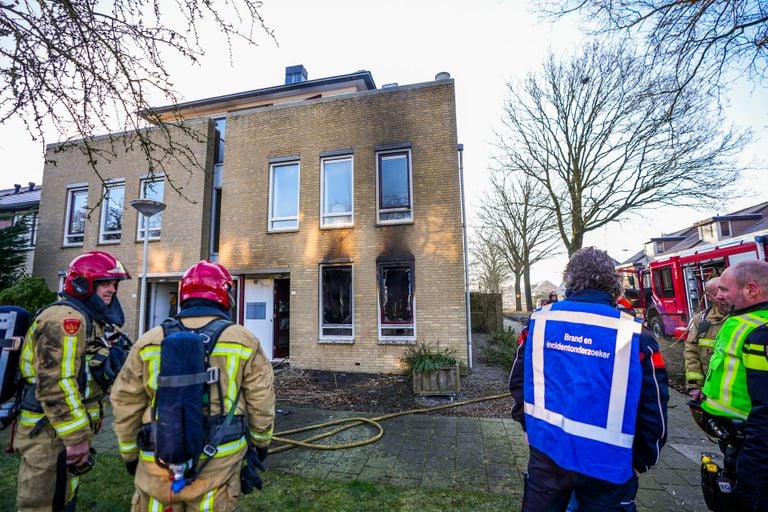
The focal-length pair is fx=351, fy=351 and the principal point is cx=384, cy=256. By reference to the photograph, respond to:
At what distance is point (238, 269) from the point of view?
9.97m

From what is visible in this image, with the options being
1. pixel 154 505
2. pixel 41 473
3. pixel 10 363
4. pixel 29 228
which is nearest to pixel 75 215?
pixel 29 228

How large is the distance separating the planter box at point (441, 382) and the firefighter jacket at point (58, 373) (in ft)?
16.9

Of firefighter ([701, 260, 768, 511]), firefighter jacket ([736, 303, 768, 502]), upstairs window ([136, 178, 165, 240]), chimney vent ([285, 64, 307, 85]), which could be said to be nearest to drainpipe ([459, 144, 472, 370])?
firefighter ([701, 260, 768, 511])

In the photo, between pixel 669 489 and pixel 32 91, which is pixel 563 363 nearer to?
pixel 669 489

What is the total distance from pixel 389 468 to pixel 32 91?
5180 mm

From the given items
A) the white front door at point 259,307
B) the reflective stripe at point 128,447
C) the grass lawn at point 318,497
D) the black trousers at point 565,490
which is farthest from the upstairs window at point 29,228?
the black trousers at point 565,490

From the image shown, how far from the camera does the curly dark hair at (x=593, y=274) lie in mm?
2084

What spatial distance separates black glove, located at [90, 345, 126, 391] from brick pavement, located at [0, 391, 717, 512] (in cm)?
219

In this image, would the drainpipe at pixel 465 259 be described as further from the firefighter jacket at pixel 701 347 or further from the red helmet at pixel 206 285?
the red helmet at pixel 206 285

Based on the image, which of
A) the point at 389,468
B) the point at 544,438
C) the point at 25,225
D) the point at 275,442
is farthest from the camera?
the point at 25,225

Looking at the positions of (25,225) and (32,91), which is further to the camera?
(25,225)

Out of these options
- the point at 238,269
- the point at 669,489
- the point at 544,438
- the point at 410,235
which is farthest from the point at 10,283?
the point at 669,489

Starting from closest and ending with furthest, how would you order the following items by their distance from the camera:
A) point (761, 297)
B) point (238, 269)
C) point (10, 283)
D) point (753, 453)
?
point (753, 453)
point (761, 297)
point (238, 269)
point (10, 283)

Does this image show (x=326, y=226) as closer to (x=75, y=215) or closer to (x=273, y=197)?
(x=273, y=197)
